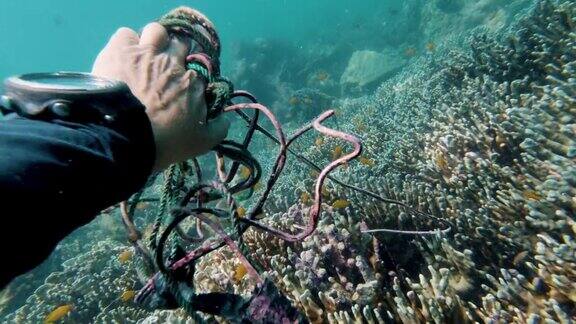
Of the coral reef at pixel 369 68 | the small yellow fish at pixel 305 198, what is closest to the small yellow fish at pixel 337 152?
the small yellow fish at pixel 305 198

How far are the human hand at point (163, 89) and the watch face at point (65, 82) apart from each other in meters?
0.21

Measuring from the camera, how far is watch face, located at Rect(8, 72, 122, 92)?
120 cm

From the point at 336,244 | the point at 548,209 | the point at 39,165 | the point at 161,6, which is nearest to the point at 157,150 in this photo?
the point at 39,165

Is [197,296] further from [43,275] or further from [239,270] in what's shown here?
[43,275]

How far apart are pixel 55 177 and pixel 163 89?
691 mm

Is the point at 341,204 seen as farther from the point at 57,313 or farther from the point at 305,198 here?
the point at 57,313

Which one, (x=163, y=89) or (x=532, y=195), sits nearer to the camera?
(x=163, y=89)

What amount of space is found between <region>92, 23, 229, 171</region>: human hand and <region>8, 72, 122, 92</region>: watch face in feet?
0.67

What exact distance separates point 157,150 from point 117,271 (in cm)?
601

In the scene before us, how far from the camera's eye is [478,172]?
3.64 metres

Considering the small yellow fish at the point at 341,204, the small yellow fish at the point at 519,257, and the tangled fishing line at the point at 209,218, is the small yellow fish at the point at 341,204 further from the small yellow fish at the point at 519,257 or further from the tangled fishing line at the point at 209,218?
the tangled fishing line at the point at 209,218

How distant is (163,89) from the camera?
158 centimetres

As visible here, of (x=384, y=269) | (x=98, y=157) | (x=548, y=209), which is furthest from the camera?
(x=384, y=269)

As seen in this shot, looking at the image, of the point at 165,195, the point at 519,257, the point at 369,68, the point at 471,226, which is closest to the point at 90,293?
the point at 165,195
